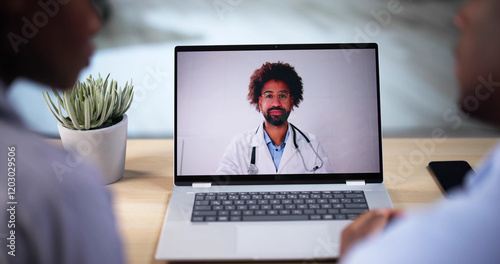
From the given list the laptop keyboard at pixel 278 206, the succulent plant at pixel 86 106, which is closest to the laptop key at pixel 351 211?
the laptop keyboard at pixel 278 206

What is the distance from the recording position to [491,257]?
0.36 metres

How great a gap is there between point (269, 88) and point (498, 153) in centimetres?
70

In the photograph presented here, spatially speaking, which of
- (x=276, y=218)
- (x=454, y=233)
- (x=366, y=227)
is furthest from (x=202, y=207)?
(x=454, y=233)

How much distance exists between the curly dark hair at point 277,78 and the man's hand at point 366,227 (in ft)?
1.29

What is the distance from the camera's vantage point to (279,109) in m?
1.04

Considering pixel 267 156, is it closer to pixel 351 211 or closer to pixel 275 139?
pixel 275 139

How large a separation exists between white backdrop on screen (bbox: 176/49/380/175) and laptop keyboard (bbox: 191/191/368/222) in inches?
4.6

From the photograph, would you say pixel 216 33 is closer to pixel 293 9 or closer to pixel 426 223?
pixel 293 9

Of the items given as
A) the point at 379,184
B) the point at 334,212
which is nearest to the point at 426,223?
the point at 334,212

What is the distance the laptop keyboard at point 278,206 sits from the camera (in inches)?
35.5

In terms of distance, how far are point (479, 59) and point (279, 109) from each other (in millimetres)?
509

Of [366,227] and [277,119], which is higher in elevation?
[277,119]

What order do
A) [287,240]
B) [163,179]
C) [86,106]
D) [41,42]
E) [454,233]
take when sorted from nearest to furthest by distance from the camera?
1. [454,233]
2. [41,42]
3. [287,240]
4. [86,106]
5. [163,179]

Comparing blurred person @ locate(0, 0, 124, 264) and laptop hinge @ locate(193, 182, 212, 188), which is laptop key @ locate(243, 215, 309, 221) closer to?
laptop hinge @ locate(193, 182, 212, 188)
